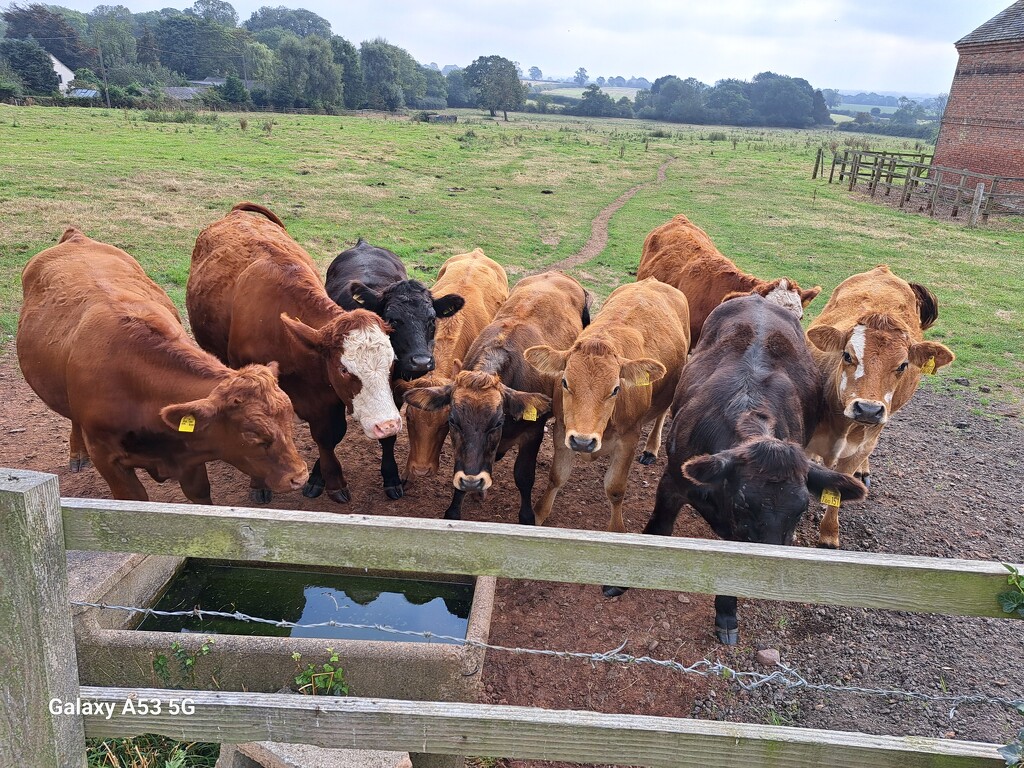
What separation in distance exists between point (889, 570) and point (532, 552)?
3.66 feet

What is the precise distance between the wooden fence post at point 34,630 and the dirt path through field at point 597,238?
11656mm

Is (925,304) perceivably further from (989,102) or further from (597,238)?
(989,102)

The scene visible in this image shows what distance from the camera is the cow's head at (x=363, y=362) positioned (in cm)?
519

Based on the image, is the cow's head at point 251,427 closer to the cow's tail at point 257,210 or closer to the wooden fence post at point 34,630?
the wooden fence post at point 34,630

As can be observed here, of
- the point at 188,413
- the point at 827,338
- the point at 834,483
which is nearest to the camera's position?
the point at 834,483

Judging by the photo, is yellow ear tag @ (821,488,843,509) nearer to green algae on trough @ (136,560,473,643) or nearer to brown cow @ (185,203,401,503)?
green algae on trough @ (136,560,473,643)

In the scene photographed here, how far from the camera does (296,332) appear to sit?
212 inches

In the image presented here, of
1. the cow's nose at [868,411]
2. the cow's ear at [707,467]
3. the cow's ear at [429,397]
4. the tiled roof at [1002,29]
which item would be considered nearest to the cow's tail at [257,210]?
the cow's ear at [429,397]

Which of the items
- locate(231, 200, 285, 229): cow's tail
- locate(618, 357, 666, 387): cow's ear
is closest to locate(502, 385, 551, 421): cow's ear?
locate(618, 357, 666, 387): cow's ear

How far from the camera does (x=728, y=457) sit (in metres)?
3.89

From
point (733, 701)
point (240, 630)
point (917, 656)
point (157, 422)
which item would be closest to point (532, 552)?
point (733, 701)

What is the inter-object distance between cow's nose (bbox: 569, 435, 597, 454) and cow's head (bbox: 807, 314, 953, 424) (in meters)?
1.97

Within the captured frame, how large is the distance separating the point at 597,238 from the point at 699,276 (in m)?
8.65

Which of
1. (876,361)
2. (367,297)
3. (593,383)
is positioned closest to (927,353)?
(876,361)
